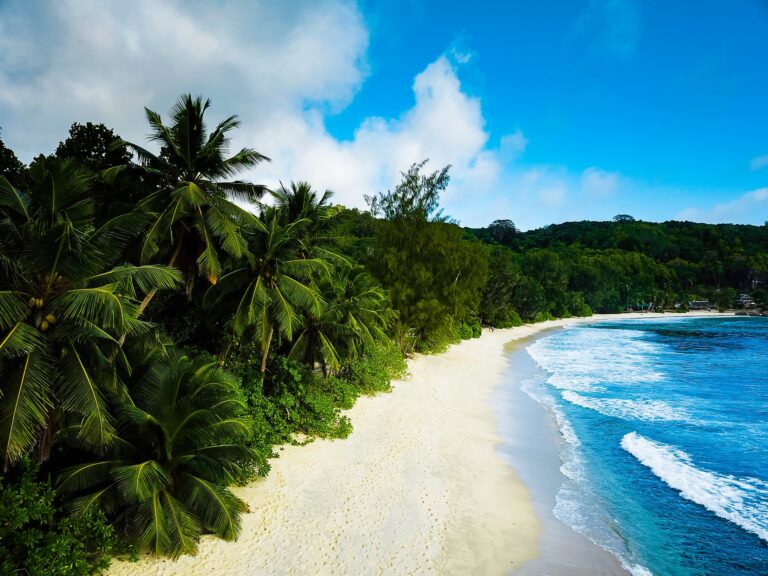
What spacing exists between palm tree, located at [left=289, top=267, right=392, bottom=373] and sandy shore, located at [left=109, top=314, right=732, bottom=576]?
2760mm

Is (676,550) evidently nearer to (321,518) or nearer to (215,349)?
(321,518)

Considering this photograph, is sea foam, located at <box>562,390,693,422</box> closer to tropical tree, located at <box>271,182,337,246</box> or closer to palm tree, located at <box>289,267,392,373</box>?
palm tree, located at <box>289,267,392,373</box>

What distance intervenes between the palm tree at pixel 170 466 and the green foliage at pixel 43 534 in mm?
372

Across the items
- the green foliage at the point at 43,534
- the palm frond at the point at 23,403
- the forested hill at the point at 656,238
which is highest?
the forested hill at the point at 656,238

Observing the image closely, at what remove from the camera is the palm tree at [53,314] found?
6.16 meters

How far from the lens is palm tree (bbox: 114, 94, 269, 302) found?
1207 centimetres

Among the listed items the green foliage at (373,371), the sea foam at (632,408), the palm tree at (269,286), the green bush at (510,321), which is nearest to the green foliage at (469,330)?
the green bush at (510,321)

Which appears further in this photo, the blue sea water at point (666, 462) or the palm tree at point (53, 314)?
the blue sea water at point (666, 462)

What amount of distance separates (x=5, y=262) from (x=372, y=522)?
29.7 ft

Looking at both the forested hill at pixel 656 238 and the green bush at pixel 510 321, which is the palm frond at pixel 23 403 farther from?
the forested hill at pixel 656 238

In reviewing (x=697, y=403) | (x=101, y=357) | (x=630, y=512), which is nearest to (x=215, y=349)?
(x=101, y=357)

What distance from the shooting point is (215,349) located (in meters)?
16.9

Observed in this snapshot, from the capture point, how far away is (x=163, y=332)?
43.2 feet

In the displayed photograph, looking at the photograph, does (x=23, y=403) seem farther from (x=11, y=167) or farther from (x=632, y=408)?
(x=632, y=408)
